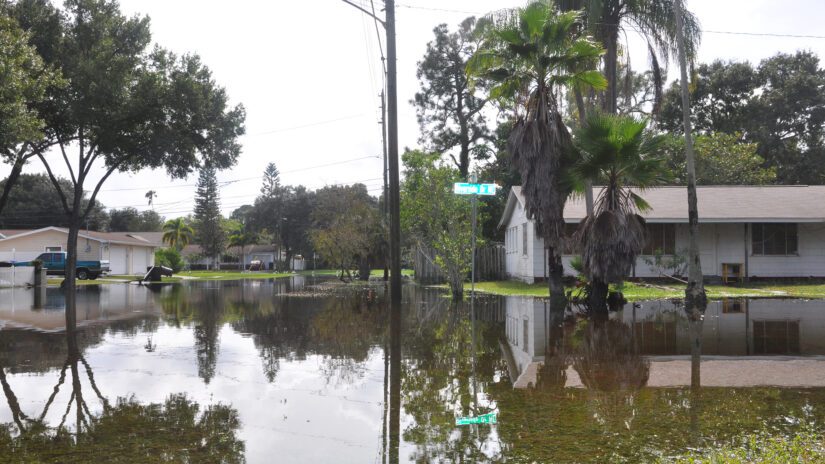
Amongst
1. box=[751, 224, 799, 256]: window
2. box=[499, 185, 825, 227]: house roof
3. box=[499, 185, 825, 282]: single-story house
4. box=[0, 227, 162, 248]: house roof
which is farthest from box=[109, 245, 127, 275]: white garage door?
box=[751, 224, 799, 256]: window

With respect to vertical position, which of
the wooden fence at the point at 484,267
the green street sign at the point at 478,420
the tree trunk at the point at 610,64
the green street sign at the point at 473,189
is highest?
the tree trunk at the point at 610,64

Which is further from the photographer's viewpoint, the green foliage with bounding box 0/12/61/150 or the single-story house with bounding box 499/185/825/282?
the single-story house with bounding box 499/185/825/282

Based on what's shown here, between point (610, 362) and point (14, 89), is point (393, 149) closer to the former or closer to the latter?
point (14, 89)

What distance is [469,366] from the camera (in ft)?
28.5

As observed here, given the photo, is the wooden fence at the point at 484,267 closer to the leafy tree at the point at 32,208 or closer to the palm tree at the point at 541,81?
the palm tree at the point at 541,81

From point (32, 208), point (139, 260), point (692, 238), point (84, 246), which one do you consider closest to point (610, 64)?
point (692, 238)

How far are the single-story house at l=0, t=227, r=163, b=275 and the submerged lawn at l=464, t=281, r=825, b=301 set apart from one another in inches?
1547

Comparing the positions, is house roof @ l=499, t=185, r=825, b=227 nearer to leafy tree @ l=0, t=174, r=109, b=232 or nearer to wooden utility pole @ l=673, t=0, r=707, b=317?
wooden utility pole @ l=673, t=0, r=707, b=317

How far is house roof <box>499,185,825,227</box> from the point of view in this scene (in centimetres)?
2441

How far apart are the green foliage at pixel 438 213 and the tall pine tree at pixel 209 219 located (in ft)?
165

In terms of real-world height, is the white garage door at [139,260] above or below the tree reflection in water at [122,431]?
above

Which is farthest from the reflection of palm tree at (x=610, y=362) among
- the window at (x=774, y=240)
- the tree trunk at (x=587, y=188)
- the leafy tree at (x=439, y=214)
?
the window at (x=774, y=240)

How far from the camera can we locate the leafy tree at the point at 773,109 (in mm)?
45938

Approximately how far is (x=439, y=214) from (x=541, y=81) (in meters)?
8.13
